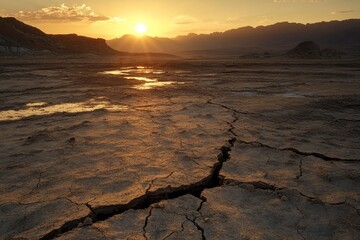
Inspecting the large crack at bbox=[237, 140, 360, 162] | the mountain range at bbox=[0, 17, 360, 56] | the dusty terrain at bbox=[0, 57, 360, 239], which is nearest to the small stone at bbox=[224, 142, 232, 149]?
the dusty terrain at bbox=[0, 57, 360, 239]

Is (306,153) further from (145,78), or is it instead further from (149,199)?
(145,78)

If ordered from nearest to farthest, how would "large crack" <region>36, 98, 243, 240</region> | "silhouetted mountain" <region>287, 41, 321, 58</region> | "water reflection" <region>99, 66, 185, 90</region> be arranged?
"large crack" <region>36, 98, 243, 240</region> → "water reflection" <region>99, 66, 185, 90</region> → "silhouetted mountain" <region>287, 41, 321, 58</region>

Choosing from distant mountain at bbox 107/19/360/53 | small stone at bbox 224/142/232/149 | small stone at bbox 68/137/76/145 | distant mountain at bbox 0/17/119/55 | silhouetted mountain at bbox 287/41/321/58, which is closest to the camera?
small stone at bbox 224/142/232/149

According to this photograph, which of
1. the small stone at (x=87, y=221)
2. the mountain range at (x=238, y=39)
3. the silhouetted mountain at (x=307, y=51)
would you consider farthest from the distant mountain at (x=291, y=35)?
the small stone at (x=87, y=221)

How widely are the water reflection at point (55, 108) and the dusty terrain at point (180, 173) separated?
0.06m

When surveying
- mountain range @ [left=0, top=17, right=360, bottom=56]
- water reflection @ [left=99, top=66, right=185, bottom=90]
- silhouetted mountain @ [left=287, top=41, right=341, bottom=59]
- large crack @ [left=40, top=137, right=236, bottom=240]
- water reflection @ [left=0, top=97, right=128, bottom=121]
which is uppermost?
mountain range @ [left=0, top=17, right=360, bottom=56]

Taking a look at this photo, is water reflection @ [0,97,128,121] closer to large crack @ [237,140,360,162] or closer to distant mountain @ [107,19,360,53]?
large crack @ [237,140,360,162]

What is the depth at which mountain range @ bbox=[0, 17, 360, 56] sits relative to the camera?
4904 cm

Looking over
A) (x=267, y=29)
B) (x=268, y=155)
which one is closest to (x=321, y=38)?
(x=267, y=29)

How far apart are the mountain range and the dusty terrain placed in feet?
136

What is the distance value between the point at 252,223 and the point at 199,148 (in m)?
1.82

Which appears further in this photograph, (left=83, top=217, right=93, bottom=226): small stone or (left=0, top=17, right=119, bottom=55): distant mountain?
(left=0, top=17, right=119, bottom=55): distant mountain

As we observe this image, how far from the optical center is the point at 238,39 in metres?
162

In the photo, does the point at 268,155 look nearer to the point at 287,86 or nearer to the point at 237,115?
the point at 237,115
